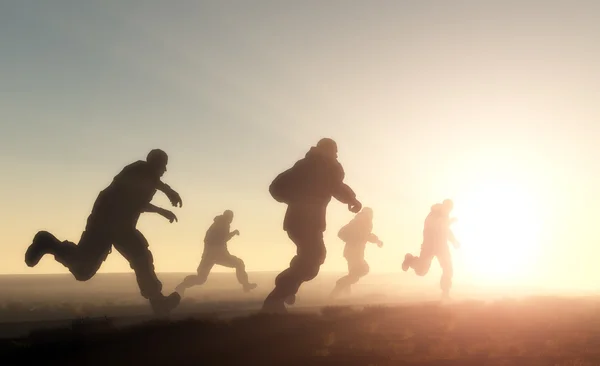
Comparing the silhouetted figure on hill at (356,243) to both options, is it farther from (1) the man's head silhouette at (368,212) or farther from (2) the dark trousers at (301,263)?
(2) the dark trousers at (301,263)

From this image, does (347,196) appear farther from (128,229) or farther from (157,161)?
(128,229)

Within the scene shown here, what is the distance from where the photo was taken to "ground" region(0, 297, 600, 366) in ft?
16.9

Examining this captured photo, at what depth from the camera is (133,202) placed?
11.0 m

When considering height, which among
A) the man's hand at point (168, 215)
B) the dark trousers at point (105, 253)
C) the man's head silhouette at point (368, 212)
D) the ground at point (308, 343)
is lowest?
the ground at point (308, 343)

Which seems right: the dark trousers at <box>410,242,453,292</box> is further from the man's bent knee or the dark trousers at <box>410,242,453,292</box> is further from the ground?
the man's bent knee

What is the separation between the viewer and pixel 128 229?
1095cm

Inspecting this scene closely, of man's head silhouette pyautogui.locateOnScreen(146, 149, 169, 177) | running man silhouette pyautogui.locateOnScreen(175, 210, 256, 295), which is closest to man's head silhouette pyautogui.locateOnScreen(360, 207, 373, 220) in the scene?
running man silhouette pyautogui.locateOnScreen(175, 210, 256, 295)

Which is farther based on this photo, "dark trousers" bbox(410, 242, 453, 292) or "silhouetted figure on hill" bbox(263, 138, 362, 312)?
"dark trousers" bbox(410, 242, 453, 292)

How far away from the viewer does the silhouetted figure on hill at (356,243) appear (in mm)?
22641

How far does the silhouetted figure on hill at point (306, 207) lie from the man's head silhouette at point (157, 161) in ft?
7.57

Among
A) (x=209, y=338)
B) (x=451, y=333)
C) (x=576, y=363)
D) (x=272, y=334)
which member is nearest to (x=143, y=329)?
(x=209, y=338)

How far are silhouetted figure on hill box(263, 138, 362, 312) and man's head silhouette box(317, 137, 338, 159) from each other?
1.1 inches

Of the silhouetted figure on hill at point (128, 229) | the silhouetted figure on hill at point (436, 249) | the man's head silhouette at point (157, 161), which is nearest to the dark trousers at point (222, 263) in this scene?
the silhouetted figure on hill at point (436, 249)

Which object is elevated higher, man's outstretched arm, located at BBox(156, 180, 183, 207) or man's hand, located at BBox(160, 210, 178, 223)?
man's outstretched arm, located at BBox(156, 180, 183, 207)
